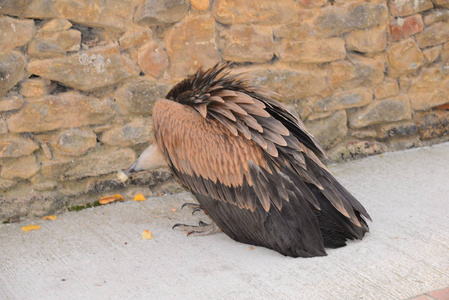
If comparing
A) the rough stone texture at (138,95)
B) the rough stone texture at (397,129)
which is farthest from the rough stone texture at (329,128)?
the rough stone texture at (138,95)

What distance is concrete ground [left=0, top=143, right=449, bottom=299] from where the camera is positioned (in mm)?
2863

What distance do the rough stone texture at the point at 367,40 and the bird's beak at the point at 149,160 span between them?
1.93m

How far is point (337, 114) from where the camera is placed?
4.71 meters

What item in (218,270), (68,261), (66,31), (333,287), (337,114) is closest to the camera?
(333,287)

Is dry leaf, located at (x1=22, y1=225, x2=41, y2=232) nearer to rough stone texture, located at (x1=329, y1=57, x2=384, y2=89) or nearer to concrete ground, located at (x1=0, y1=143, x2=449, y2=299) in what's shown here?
concrete ground, located at (x1=0, y1=143, x2=449, y2=299)

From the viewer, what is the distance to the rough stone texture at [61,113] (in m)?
3.77

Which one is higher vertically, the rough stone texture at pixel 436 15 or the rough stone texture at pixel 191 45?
the rough stone texture at pixel 436 15

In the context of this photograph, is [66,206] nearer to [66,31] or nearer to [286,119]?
[66,31]

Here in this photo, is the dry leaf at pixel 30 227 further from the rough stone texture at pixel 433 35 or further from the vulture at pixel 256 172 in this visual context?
the rough stone texture at pixel 433 35

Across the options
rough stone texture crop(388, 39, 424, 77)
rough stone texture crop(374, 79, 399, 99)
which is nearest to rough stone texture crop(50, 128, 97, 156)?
rough stone texture crop(374, 79, 399, 99)

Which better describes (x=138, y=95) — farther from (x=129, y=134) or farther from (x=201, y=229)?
(x=201, y=229)

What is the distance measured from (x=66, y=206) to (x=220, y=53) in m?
1.59

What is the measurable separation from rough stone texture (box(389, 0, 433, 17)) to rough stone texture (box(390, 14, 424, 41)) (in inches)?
1.9

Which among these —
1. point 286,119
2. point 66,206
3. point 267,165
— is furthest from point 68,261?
point 286,119
